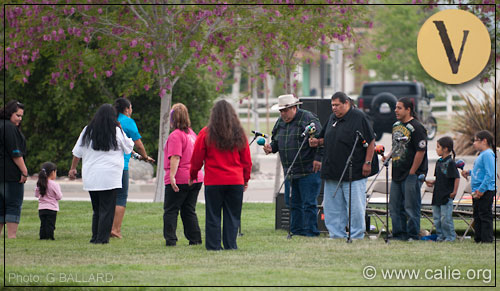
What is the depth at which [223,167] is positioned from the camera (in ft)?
33.4

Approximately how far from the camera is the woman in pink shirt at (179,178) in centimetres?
1087

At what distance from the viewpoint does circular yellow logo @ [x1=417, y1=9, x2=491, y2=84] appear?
49.9 feet

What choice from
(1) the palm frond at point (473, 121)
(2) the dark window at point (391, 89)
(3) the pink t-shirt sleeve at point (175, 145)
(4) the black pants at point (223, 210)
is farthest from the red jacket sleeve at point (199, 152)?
(2) the dark window at point (391, 89)

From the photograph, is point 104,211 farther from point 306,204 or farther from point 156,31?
point 156,31

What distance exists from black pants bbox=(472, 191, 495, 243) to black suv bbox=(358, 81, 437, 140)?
67.3 ft

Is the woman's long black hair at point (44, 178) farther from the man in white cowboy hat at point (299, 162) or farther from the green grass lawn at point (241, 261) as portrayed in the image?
the man in white cowboy hat at point (299, 162)

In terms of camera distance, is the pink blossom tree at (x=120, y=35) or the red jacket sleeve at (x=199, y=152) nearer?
the red jacket sleeve at (x=199, y=152)

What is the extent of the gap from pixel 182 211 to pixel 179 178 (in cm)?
48

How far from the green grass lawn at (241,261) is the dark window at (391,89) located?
22.8 meters

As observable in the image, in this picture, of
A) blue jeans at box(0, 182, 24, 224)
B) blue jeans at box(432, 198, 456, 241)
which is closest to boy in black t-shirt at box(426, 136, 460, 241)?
blue jeans at box(432, 198, 456, 241)

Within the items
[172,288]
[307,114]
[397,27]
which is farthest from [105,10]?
[397,27]

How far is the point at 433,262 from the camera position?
30.6 ft

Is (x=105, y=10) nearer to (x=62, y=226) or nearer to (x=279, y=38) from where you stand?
(x=279, y=38)
